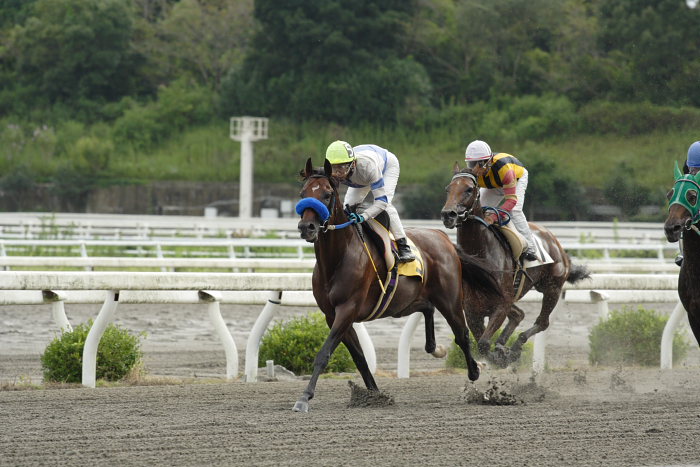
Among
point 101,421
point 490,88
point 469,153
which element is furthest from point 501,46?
point 101,421

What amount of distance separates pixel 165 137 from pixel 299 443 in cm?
4126

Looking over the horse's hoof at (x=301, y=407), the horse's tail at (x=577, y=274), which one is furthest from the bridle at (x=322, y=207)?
the horse's tail at (x=577, y=274)

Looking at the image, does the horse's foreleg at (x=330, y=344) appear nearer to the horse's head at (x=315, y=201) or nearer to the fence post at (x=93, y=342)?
the horse's head at (x=315, y=201)

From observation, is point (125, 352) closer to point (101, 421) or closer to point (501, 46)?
point (101, 421)

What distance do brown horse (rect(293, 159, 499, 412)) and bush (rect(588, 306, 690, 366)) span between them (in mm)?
2486

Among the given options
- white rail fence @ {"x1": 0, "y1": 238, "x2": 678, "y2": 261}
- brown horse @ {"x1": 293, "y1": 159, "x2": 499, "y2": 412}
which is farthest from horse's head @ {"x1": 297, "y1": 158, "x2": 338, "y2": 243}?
white rail fence @ {"x1": 0, "y1": 238, "x2": 678, "y2": 261}

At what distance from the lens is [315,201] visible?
6.17 metres

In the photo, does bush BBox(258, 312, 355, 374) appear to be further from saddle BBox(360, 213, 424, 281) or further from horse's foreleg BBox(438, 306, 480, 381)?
saddle BBox(360, 213, 424, 281)

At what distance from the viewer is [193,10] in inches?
1970

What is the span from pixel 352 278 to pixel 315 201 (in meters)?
0.64

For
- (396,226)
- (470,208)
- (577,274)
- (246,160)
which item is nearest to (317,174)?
(396,226)

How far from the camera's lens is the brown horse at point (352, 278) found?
6.30 m

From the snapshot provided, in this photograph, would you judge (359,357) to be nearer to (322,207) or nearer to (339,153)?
(322,207)

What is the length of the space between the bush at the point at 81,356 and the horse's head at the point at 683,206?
3742mm
